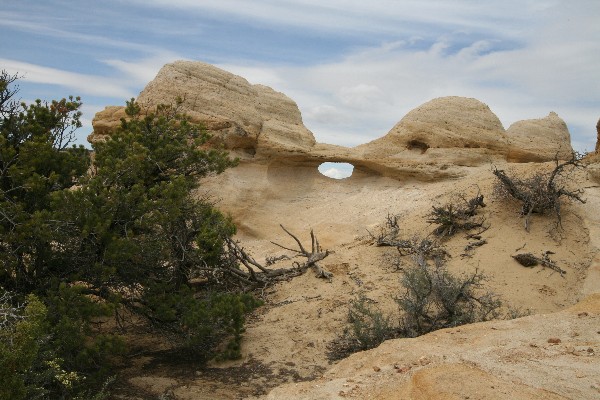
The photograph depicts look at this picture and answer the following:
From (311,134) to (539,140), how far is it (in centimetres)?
734

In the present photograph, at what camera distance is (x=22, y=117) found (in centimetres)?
708

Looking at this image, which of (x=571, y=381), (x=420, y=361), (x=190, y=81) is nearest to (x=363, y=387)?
(x=420, y=361)

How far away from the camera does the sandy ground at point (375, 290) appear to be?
4801 mm

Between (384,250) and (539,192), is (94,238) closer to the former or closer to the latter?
(384,250)

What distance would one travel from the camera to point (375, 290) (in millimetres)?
9109

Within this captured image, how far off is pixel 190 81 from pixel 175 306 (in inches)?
380

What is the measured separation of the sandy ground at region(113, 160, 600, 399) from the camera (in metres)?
4.80

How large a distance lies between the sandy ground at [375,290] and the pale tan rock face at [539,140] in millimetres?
1963

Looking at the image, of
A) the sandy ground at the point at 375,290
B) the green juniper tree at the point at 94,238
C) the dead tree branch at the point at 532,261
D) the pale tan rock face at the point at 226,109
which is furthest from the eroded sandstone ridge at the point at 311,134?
the green juniper tree at the point at 94,238

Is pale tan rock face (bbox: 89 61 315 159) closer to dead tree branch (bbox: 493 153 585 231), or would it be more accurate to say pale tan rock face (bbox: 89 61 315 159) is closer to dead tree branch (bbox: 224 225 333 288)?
dead tree branch (bbox: 224 225 333 288)

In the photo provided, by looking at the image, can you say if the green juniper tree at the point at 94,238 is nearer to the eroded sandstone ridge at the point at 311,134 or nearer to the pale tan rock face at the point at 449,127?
the eroded sandstone ridge at the point at 311,134

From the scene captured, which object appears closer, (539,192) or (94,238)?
(94,238)

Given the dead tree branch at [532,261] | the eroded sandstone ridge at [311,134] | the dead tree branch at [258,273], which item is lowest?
the dead tree branch at [258,273]

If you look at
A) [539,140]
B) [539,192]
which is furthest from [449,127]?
[539,192]
